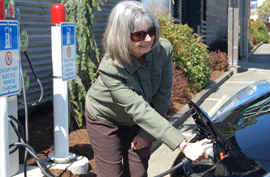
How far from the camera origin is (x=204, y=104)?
7.77 metres

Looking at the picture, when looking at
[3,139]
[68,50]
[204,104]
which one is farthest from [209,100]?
[3,139]

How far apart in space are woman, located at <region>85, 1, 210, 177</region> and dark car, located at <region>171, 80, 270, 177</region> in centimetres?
14

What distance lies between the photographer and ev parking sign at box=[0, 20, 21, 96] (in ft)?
7.75

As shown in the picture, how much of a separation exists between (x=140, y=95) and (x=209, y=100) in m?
6.23

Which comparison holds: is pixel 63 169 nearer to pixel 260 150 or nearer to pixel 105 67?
pixel 105 67

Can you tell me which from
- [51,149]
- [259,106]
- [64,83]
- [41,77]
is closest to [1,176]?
[64,83]

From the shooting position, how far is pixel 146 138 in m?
2.45

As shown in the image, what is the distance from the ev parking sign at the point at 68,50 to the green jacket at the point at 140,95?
0.88 metres

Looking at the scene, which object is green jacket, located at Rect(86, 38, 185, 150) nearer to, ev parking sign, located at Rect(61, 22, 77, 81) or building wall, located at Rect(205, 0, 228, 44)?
ev parking sign, located at Rect(61, 22, 77, 81)

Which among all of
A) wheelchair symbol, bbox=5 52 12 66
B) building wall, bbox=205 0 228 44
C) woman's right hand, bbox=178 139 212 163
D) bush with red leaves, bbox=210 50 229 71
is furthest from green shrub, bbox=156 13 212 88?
building wall, bbox=205 0 228 44

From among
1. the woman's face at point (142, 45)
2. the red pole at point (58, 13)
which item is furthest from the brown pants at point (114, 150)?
the red pole at point (58, 13)

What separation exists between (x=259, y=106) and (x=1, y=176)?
2.20 meters

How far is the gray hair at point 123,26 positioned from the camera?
211cm

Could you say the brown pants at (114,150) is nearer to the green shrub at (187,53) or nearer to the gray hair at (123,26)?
the gray hair at (123,26)
